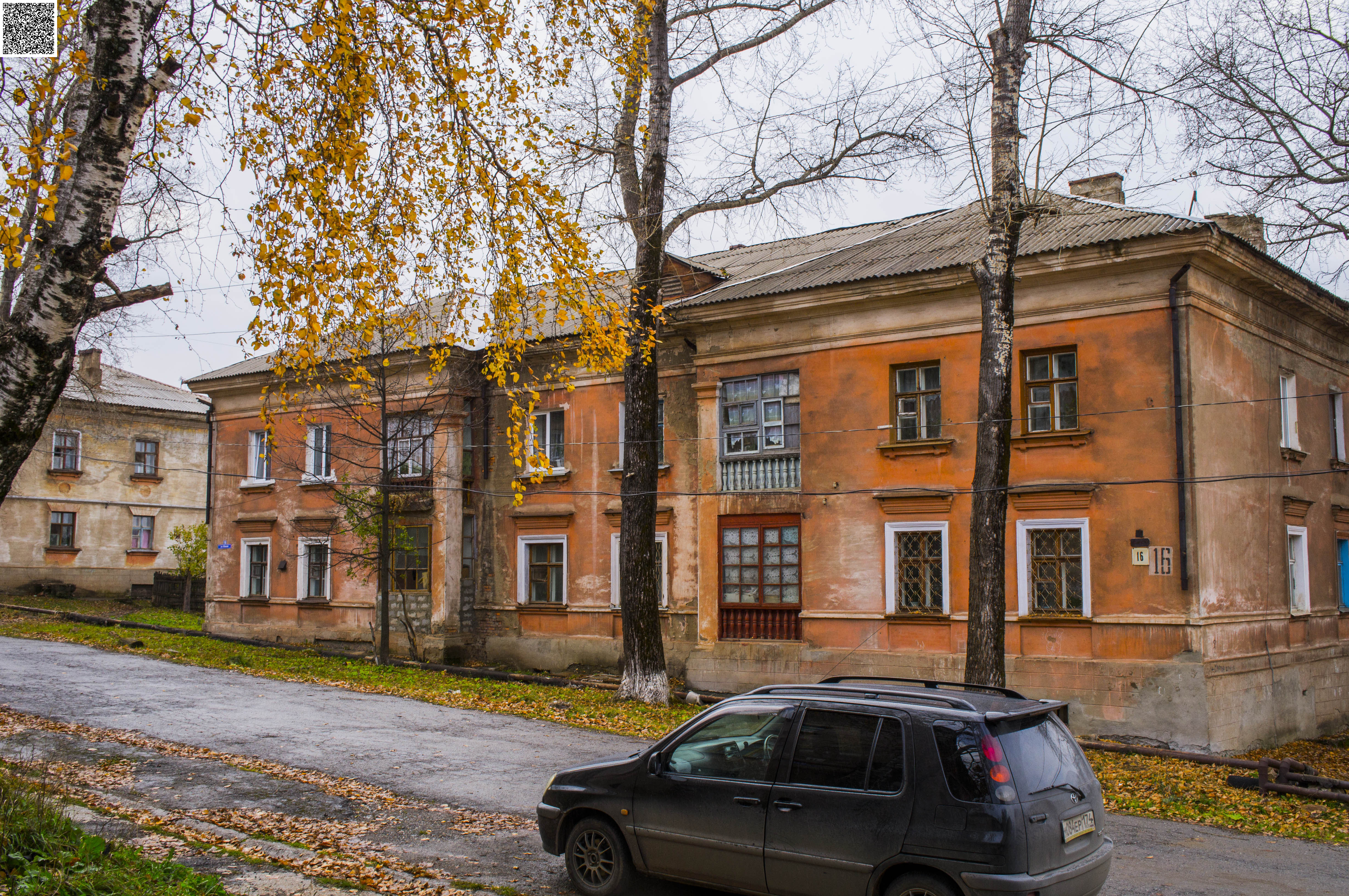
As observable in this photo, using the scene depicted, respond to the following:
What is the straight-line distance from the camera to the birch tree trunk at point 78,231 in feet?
18.4

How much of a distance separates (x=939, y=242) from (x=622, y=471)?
746cm

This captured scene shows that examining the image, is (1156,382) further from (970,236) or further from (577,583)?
(577,583)

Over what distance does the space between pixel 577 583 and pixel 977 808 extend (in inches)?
678

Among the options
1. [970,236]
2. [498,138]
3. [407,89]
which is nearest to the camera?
[407,89]

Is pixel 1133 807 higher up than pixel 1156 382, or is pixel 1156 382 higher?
pixel 1156 382

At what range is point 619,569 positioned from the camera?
70.8 ft

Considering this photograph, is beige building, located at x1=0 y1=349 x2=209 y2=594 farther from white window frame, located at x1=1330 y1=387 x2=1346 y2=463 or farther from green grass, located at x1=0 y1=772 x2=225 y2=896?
white window frame, located at x1=1330 y1=387 x2=1346 y2=463

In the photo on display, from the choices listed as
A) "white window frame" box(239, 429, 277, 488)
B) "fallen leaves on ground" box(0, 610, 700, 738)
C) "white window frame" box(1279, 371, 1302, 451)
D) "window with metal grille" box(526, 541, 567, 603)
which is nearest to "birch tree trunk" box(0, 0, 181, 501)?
"fallen leaves on ground" box(0, 610, 700, 738)

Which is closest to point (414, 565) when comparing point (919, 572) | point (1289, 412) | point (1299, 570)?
point (919, 572)

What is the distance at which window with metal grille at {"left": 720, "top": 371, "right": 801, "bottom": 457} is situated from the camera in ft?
63.1

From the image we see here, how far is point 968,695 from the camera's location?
6648mm

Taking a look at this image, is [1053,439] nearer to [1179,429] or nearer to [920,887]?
[1179,429]

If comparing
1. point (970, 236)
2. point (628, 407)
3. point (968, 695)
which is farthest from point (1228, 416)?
point (968, 695)

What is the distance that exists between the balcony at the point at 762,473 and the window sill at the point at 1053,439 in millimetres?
4070
